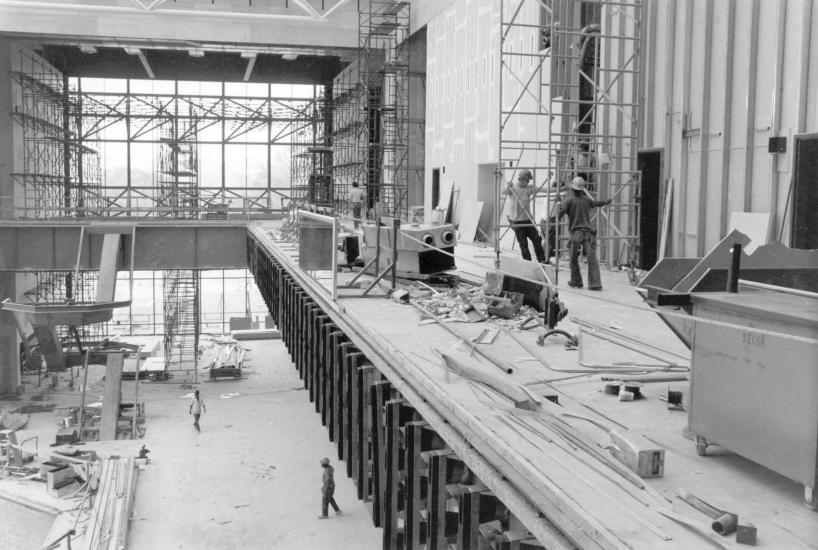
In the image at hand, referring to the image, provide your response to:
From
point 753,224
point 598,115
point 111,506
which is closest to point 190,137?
point 111,506

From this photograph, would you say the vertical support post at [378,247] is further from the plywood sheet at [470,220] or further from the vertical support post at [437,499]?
the plywood sheet at [470,220]

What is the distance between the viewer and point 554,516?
373 centimetres

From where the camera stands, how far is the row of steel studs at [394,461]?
15.8 feet

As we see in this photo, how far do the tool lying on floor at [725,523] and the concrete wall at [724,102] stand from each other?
939 centimetres

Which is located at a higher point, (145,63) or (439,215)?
(145,63)

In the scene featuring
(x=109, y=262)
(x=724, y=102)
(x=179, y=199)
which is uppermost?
(x=724, y=102)

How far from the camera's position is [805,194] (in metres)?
11.7

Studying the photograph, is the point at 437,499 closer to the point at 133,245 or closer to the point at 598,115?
the point at 598,115

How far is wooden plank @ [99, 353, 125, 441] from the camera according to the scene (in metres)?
23.5

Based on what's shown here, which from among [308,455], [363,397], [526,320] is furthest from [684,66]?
[308,455]

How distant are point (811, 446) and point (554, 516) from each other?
43.5 inches

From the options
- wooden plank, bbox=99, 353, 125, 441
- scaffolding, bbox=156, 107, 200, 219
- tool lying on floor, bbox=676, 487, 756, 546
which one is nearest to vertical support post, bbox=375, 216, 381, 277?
tool lying on floor, bbox=676, 487, 756, 546

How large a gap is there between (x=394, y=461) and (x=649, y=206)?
34.5 ft

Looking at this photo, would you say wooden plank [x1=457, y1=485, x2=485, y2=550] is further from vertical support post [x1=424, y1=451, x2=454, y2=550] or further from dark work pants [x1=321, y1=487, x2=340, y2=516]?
dark work pants [x1=321, y1=487, x2=340, y2=516]
